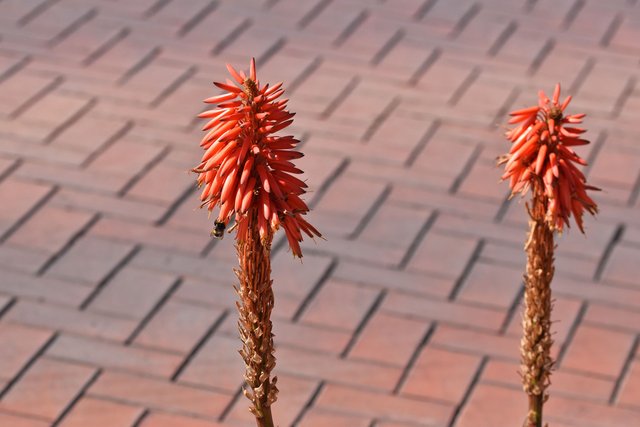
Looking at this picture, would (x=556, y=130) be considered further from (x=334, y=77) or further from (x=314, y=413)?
(x=334, y=77)

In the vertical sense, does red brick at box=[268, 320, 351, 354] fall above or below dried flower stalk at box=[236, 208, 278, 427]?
above

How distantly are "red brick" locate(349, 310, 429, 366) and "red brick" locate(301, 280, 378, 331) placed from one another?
54mm

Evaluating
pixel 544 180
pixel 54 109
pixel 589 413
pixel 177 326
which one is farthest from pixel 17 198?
pixel 544 180

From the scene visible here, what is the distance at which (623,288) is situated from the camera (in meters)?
3.92

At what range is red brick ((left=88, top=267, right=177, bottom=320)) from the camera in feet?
12.4

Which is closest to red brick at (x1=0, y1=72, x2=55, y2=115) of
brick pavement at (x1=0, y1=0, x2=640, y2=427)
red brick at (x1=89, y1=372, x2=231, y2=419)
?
brick pavement at (x1=0, y1=0, x2=640, y2=427)

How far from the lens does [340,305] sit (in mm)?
3828

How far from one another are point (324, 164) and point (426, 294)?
836 millimetres

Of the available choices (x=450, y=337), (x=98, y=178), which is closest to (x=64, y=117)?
(x=98, y=178)

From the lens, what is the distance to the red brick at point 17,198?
164 inches

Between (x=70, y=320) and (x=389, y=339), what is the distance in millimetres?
967

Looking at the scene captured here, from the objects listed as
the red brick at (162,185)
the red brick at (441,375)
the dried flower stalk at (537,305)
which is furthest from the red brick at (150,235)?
the dried flower stalk at (537,305)

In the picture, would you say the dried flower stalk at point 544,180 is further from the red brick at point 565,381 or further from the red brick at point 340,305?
the red brick at point 340,305

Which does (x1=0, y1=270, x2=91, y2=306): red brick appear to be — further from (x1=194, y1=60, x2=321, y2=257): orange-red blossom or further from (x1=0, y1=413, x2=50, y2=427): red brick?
(x1=194, y1=60, x2=321, y2=257): orange-red blossom
